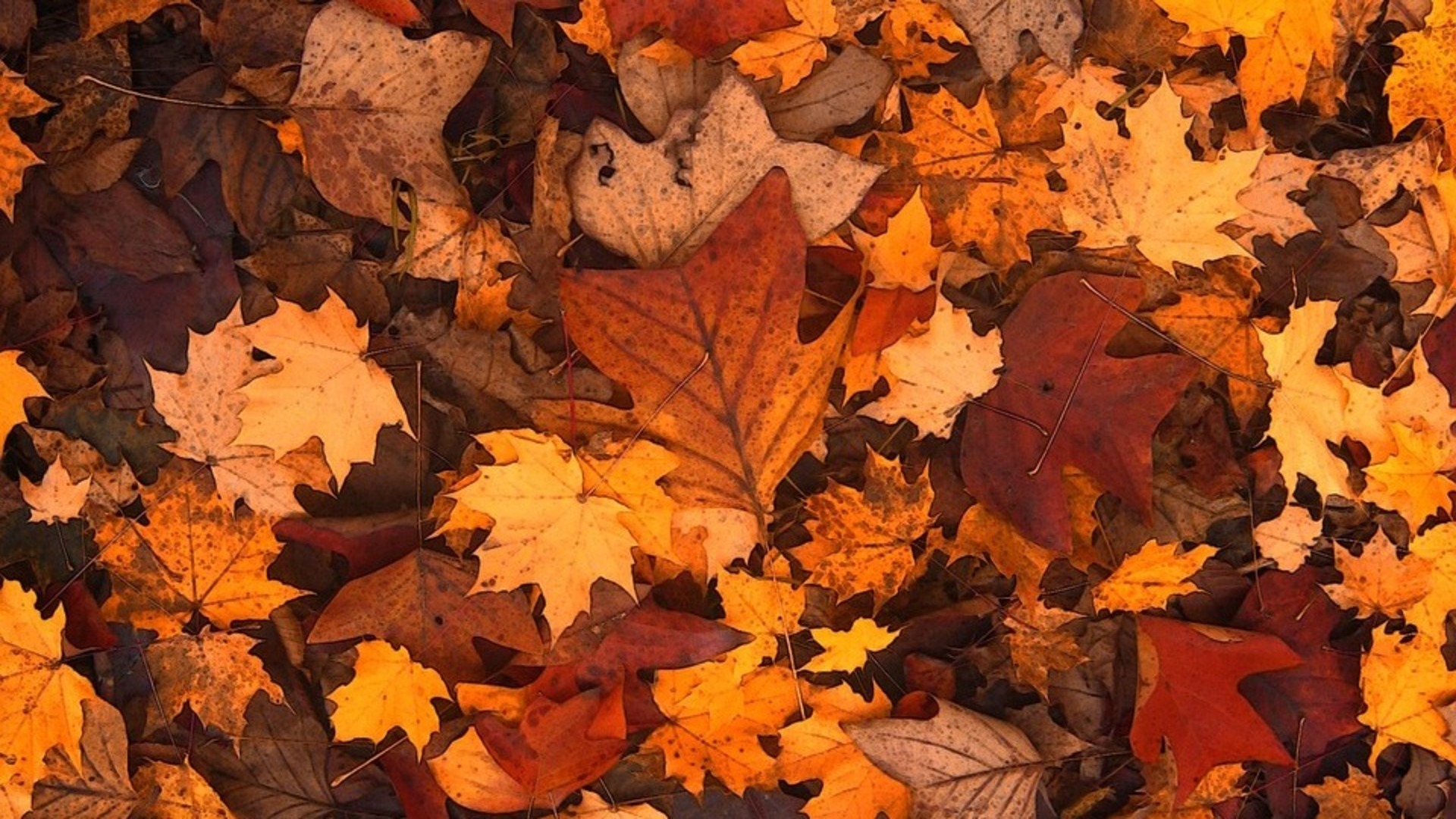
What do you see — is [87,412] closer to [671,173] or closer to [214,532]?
[214,532]

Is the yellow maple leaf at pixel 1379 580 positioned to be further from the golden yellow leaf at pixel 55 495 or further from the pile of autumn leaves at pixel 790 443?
the golden yellow leaf at pixel 55 495

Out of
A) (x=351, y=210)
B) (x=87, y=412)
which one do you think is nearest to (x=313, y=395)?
(x=351, y=210)

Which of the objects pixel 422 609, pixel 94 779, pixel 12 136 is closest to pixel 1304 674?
pixel 422 609

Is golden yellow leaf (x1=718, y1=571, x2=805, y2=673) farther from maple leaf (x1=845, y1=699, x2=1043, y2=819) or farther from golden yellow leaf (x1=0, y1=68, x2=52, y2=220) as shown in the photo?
golden yellow leaf (x1=0, y1=68, x2=52, y2=220)

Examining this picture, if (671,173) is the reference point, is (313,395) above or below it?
below

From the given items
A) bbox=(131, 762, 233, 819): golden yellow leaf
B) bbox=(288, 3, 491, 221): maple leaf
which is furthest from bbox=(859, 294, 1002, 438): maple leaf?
bbox=(131, 762, 233, 819): golden yellow leaf
